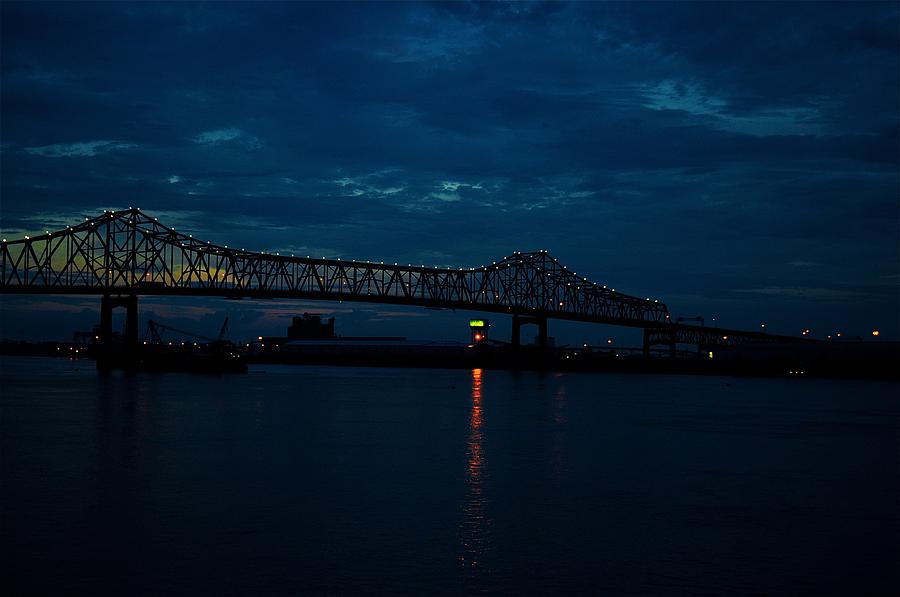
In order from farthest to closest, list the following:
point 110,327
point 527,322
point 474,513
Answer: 1. point 527,322
2. point 110,327
3. point 474,513

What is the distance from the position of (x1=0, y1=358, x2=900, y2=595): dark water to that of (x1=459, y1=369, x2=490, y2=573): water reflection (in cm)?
8

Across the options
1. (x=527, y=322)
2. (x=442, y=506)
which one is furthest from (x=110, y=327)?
(x=442, y=506)

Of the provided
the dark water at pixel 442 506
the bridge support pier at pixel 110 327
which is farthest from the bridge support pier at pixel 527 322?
the dark water at pixel 442 506

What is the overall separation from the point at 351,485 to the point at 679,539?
10424 millimetres

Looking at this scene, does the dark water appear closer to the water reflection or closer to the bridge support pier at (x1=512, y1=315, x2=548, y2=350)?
the water reflection

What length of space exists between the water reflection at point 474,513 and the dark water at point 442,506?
0.08 meters

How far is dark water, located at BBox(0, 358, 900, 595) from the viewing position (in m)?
18.4

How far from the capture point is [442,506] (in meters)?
25.5

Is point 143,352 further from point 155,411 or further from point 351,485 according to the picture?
point 351,485

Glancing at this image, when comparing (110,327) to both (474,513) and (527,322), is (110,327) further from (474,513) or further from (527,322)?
(474,513)

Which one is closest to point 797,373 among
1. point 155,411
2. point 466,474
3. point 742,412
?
point 742,412

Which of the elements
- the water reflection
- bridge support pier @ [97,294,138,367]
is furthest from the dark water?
bridge support pier @ [97,294,138,367]

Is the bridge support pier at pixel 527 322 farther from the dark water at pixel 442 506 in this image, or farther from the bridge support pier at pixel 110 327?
the dark water at pixel 442 506

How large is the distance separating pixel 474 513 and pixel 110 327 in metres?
109
